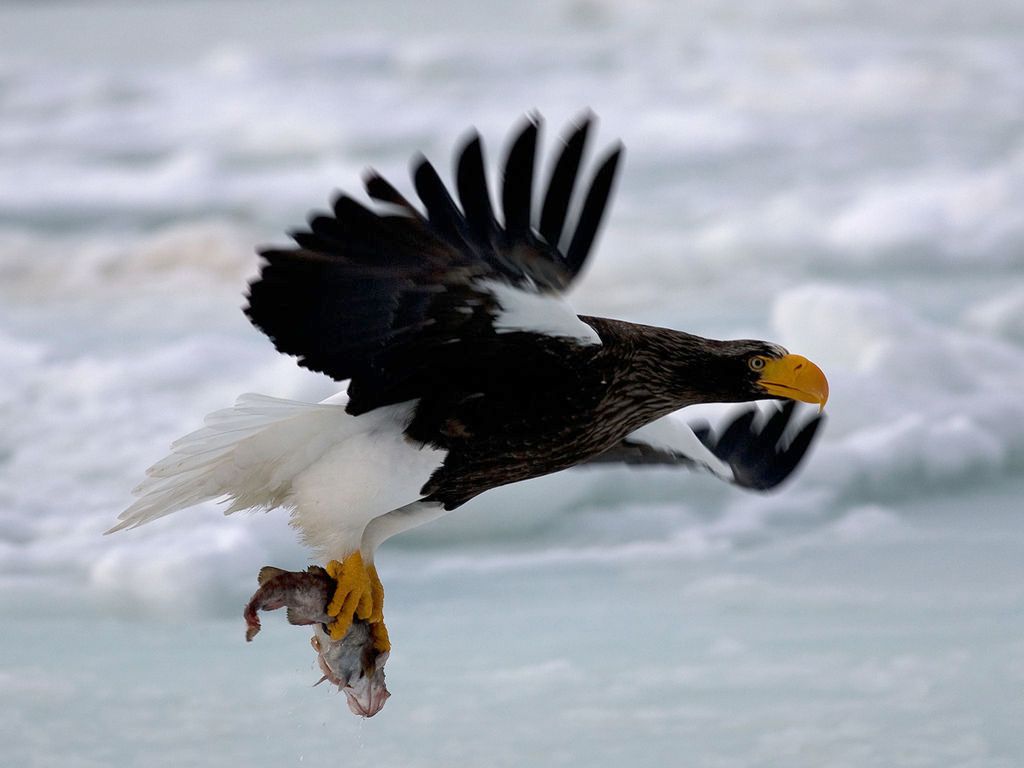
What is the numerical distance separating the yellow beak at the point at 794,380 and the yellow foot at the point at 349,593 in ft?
2.67

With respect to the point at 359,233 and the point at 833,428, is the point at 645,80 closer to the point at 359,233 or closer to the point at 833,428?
the point at 833,428

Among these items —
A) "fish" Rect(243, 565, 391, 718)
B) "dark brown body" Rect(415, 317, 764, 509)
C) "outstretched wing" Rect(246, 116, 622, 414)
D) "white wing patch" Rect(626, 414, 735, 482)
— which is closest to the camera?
"outstretched wing" Rect(246, 116, 622, 414)

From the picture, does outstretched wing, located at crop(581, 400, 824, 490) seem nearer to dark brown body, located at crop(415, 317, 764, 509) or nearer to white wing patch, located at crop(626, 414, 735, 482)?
white wing patch, located at crop(626, 414, 735, 482)

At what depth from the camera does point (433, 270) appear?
2.49m

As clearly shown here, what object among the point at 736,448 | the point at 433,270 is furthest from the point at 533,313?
the point at 736,448

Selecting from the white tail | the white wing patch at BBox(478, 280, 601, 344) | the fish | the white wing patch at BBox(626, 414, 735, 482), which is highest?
the white wing patch at BBox(626, 414, 735, 482)

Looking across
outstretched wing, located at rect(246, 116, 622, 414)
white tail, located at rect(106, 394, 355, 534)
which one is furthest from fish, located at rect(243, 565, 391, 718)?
outstretched wing, located at rect(246, 116, 622, 414)

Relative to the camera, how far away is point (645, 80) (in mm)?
9172

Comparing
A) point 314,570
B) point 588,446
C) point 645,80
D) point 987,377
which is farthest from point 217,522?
point 645,80

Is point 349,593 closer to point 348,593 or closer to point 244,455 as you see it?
point 348,593

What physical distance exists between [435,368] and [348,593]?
1.62 feet

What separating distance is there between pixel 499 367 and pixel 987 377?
9.45 feet

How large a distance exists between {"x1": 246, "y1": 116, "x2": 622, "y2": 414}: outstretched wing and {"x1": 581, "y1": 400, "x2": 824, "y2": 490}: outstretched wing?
649 millimetres

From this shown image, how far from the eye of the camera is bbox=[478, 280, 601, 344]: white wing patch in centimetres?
251
